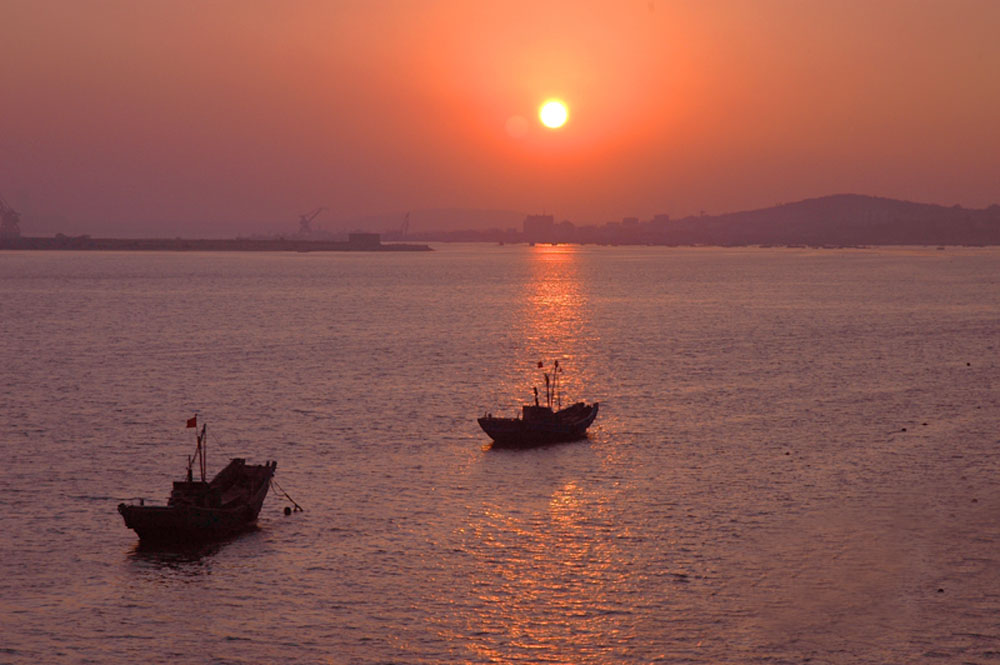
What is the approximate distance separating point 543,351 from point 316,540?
270 ft

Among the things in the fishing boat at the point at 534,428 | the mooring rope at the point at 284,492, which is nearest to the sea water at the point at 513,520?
the mooring rope at the point at 284,492

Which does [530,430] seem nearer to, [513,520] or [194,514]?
[513,520]

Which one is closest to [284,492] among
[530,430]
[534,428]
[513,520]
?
[513,520]

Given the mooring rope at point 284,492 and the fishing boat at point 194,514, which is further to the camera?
the mooring rope at point 284,492

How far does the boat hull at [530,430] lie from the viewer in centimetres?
6762

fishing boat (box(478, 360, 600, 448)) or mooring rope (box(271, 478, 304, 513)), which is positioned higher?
fishing boat (box(478, 360, 600, 448))

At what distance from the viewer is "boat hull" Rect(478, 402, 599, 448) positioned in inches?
2662

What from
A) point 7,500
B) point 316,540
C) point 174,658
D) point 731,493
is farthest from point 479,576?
point 7,500

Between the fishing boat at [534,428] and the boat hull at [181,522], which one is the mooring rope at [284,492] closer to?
the boat hull at [181,522]

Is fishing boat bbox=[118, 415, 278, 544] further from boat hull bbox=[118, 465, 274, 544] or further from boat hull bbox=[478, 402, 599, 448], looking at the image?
boat hull bbox=[478, 402, 599, 448]

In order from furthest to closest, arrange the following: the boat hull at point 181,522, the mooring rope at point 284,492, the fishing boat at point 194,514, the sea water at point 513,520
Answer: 1. the mooring rope at point 284,492
2. the fishing boat at point 194,514
3. the boat hull at point 181,522
4. the sea water at point 513,520

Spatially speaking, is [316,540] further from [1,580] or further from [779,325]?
[779,325]

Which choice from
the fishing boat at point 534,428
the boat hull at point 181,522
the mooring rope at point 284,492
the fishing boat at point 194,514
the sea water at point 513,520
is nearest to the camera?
the sea water at point 513,520

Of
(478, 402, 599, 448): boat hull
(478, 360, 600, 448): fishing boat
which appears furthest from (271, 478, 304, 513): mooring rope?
(478, 360, 600, 448): fishing boat
